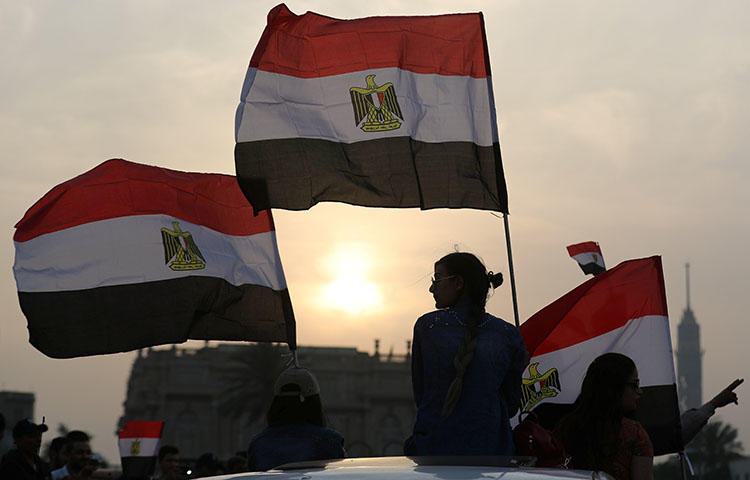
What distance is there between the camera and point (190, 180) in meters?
10.5

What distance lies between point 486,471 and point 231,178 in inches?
291

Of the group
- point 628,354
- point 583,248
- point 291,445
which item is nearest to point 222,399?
point 583,248

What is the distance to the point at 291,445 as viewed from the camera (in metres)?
6.10

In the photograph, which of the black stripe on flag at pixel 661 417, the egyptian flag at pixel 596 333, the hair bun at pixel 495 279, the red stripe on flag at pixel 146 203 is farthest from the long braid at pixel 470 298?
the red stripe on flag at pixel 146 203

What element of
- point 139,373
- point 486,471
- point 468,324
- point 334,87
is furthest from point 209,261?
point 139,373

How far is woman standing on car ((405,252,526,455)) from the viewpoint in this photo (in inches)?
212

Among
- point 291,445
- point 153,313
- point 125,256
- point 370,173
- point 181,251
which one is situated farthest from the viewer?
point 125,256

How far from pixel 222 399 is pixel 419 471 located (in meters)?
104

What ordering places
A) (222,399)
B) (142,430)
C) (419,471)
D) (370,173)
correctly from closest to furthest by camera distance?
(419,471) < (370,173) < (142,430) < (222,399)

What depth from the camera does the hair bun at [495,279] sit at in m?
5.70

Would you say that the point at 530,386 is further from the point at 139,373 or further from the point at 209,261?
the point at 139,373

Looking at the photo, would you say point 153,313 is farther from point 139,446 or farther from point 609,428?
point 609,428

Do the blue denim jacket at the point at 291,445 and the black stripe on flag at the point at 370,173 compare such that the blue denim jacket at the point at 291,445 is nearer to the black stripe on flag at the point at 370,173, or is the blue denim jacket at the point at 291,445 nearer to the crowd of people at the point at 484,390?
the crowd of people at the point at 484,390

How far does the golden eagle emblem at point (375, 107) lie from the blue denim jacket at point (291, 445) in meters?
3.08
